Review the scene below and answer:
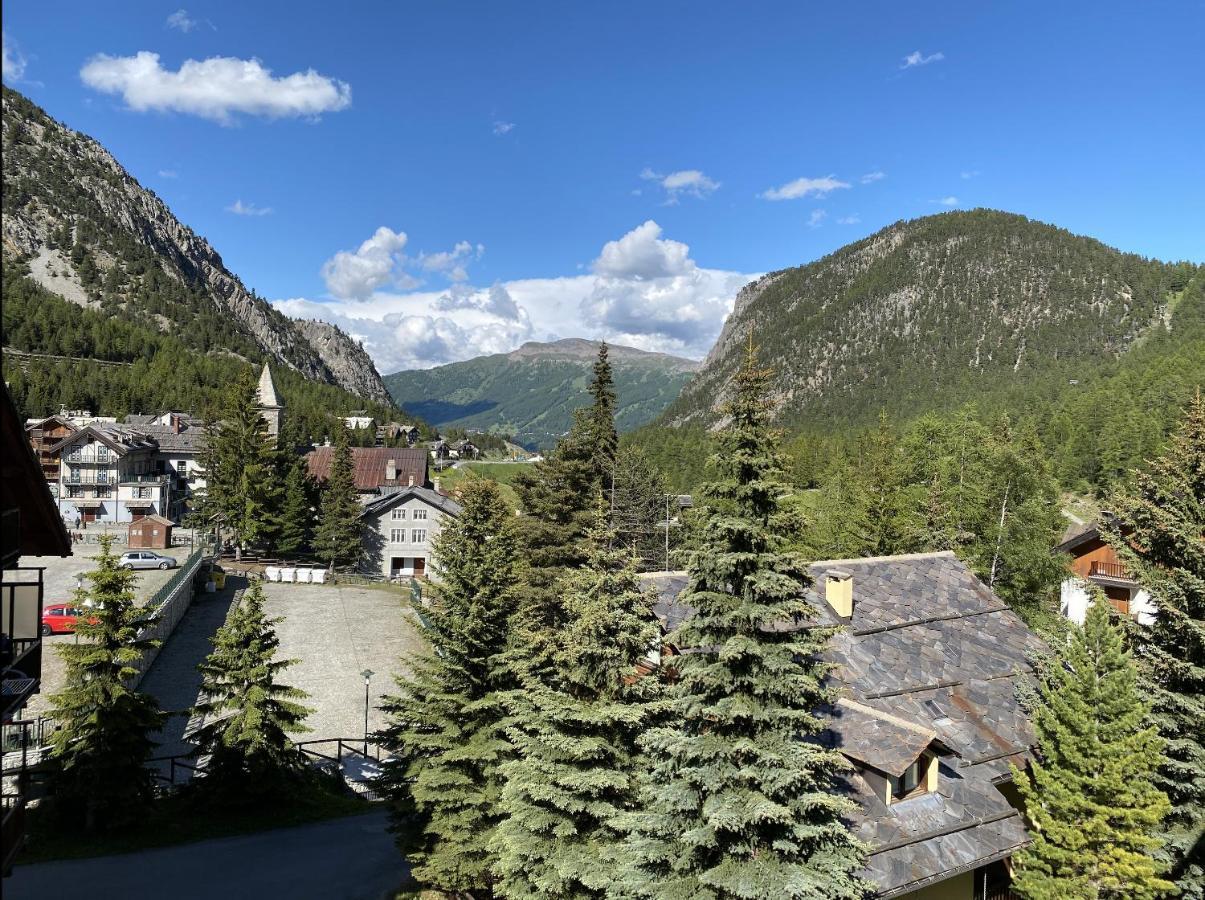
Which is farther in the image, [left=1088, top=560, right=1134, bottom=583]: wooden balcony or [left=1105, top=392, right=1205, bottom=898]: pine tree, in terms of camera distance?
[left=1088, top=560, right=1134, bottom=583]: wooden balcony

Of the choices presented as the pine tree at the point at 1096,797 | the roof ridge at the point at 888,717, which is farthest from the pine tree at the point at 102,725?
the pine tree at the point at 1096,797

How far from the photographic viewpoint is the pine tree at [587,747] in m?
14.1

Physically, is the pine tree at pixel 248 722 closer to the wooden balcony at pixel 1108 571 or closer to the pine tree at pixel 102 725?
the pine tree at pixel 102 725

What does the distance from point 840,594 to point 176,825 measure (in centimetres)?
1883

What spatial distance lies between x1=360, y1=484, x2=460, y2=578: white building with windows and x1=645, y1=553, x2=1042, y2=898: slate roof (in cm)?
4895

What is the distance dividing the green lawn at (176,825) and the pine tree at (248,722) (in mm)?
617

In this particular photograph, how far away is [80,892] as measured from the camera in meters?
16.9

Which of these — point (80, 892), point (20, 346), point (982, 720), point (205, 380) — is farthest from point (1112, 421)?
point (20, 346)

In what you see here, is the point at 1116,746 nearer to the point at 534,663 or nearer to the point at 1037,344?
the point at 534,663

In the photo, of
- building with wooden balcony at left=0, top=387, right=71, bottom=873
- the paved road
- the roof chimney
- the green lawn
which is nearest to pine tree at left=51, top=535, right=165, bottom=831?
the green lawn

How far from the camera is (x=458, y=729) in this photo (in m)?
18.5

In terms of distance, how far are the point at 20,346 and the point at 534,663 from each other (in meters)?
168

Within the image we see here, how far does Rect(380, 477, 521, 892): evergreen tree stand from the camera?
1755cm

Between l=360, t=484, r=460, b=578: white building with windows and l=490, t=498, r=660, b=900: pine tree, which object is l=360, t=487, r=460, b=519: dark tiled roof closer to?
l=360, t=484, r=460, b=578: white building with windows
